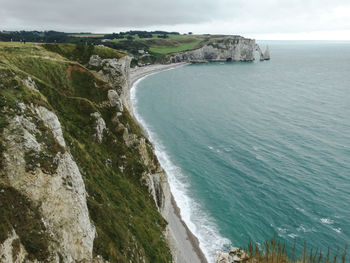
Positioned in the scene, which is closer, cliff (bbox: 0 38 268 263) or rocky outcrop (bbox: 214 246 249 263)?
rocky outcrop (bbox: 214 246 249 263)

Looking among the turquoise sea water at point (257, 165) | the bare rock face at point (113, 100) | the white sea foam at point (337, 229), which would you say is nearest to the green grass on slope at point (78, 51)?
the bare rock face at point (113, 100)

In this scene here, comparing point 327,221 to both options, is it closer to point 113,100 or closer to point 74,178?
point 74,178

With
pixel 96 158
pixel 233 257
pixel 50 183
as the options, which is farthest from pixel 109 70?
pixel 233 257

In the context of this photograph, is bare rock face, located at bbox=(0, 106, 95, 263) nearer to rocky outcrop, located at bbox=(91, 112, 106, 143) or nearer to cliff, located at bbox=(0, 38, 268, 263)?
cliff, located at bbox=(0, 38, 268, 263)

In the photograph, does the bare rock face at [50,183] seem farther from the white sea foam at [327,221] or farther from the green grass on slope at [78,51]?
the green grass on slope at [78,51]

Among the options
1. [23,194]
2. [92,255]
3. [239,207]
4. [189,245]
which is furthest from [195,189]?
[23,194]

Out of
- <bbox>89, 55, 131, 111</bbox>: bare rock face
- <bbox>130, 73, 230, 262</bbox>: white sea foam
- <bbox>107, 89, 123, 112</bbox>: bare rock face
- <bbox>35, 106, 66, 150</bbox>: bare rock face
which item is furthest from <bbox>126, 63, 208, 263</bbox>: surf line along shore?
<bbox>89, 55, 131, 111</bbox>: bare rock face

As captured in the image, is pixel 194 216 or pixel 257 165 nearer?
pixel 194 216
